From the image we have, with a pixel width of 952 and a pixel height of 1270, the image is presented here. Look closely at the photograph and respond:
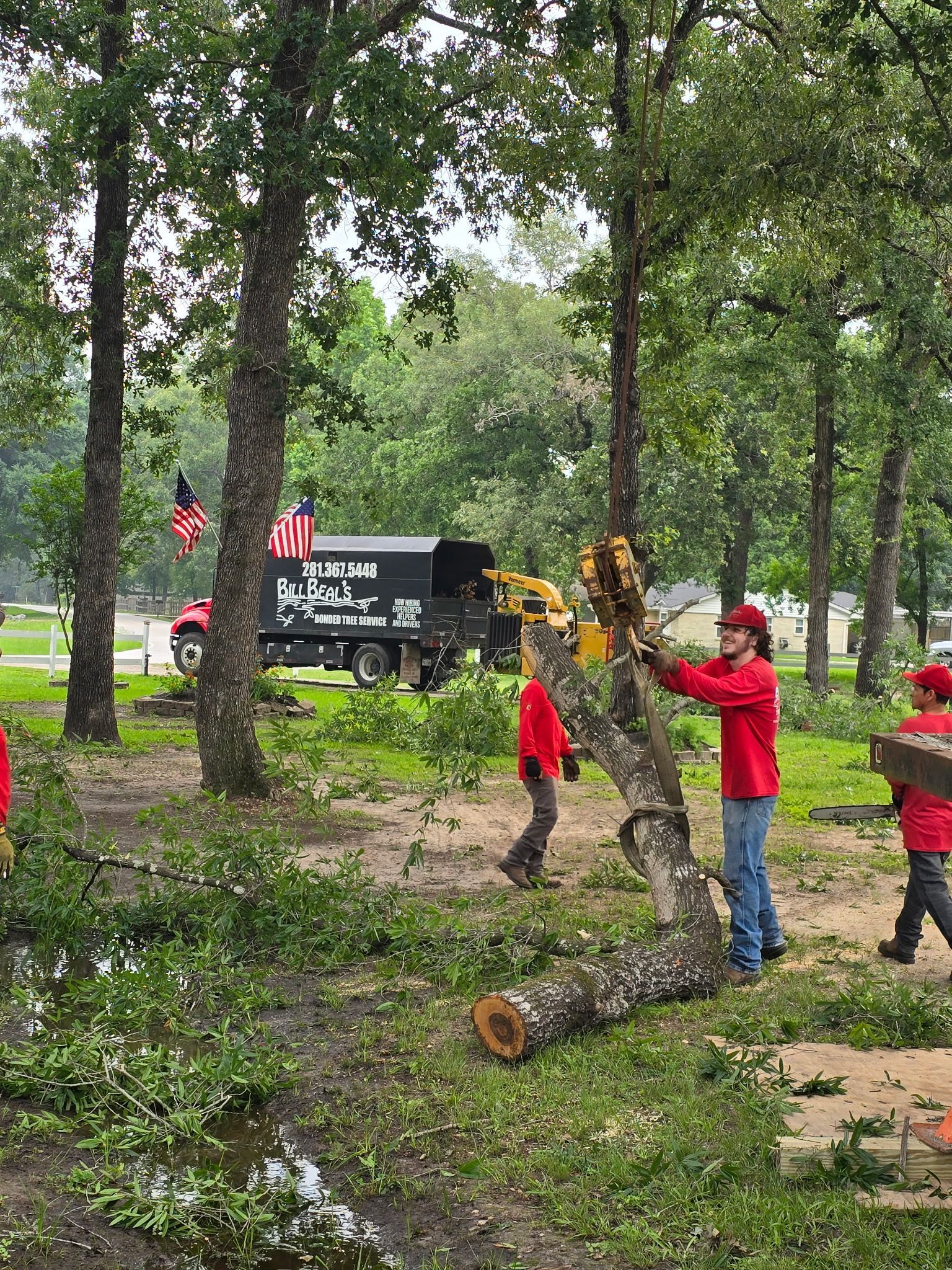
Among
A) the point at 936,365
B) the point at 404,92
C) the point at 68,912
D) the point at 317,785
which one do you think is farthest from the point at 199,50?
the point at 936,365

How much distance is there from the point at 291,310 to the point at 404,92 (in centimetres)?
516

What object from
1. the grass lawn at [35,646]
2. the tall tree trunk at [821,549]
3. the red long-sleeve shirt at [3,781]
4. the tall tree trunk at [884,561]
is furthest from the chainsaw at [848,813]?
the grass lawn at [35,646]

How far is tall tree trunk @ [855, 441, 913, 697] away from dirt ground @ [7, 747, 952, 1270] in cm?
1121

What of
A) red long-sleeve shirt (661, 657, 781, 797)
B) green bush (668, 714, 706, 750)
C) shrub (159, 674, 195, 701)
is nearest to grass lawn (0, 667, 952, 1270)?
red long-sleeve shirt (661, 657, 781, 797)

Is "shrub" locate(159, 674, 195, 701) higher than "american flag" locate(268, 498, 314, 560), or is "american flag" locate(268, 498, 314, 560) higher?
"american flag" locate(268, 498, 314, 560)

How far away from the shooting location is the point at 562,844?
423 inches

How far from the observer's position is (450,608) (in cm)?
2522

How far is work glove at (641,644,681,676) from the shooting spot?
6.11m

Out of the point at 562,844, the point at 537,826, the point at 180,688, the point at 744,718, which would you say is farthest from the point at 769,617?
the point at 744,718

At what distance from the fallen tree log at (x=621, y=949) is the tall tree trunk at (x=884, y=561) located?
58.9ft

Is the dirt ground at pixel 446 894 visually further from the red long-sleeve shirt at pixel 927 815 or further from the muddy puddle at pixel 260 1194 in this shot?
the red long-sleeve shirt at pixel 927 815

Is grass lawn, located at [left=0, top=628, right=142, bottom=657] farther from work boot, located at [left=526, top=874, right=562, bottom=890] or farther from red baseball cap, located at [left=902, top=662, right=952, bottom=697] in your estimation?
red baseball cap, located at [left=902, top=662, right=952, bottom=697]

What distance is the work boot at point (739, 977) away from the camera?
638cm

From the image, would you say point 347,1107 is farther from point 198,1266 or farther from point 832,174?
point 832,174
